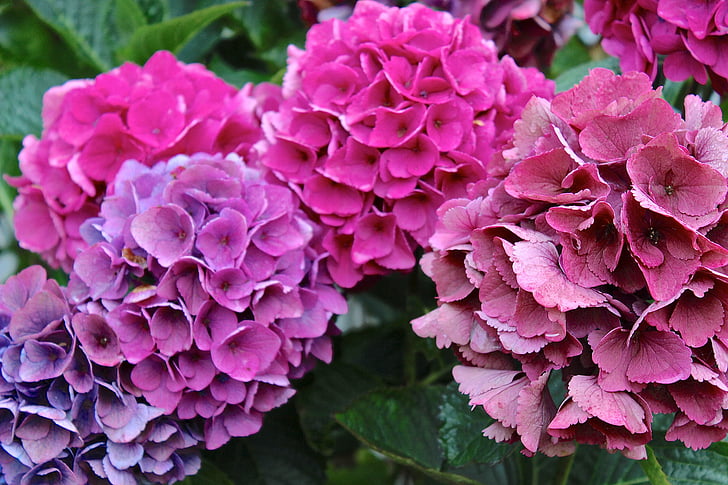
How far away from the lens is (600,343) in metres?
0.50

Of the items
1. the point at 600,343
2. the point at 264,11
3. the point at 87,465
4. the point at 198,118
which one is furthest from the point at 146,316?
the point at 264,11

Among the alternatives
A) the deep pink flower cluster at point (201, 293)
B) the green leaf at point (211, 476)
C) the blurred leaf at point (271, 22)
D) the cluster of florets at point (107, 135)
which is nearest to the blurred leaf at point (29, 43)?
the blurred leaf at point (271, 22)

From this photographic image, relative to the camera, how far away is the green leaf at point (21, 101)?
38.8 inches

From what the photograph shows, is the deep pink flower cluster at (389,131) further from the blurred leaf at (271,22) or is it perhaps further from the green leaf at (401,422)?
the blurred leaf at (271,22)

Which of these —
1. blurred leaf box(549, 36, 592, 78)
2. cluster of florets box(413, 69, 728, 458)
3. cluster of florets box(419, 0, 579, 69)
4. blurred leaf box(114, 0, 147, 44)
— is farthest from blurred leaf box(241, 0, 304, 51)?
cluster of florets box(413, 69, 728, 458)

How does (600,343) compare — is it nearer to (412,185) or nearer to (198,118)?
(412,185)

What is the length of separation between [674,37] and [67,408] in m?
0.62

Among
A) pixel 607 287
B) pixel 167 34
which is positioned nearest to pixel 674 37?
pixel 607 287

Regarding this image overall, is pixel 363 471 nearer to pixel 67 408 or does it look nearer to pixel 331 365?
pixel 331 365

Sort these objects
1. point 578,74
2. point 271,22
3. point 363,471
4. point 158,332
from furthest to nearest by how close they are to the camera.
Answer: point 363,471 → point 271,22 → point 578,74 → point 158,332

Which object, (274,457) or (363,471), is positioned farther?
(363,471)

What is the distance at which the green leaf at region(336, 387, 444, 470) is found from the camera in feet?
2.50

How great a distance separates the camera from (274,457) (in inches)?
36.4

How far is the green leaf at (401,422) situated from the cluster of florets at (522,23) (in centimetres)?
42
